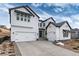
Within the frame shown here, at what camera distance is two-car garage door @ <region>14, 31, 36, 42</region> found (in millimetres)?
3557

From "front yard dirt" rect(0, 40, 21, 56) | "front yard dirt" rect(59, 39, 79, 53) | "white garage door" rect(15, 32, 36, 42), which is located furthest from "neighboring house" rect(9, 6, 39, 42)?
"front yard dirt" rect(59, 39, 79, 53)

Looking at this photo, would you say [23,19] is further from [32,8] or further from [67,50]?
[67,50]

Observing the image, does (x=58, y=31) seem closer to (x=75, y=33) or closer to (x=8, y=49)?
(x=75, y=33)

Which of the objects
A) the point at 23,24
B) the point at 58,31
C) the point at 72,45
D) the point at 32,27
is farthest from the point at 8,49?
the point at 72,45

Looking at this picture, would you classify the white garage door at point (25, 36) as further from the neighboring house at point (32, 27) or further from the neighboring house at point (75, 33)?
the neighboring house at point (75, 33)

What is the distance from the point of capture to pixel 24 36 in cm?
362

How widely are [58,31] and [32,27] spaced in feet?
2.18

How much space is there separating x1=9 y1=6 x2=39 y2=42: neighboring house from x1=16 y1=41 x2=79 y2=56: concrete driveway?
0.17 metres

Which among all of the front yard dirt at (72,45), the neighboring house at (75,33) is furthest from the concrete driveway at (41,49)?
the neighboring house at (75,33)

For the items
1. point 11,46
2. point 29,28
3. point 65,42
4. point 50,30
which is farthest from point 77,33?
point 11,46

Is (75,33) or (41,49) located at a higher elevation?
(75,33)

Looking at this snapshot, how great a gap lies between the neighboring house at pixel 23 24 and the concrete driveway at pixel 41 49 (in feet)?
0.56

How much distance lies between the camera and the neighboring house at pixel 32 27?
11.3ft

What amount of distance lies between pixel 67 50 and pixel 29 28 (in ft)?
3.57
